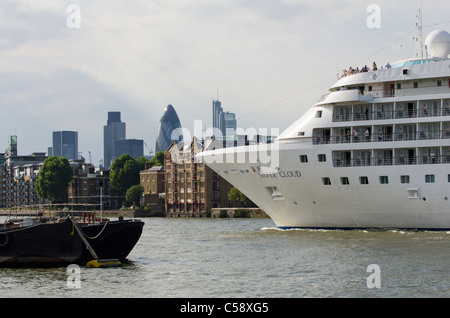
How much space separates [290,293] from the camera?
79.5ft

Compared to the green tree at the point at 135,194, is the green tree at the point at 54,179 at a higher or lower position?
higher

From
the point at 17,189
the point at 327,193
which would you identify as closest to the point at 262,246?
the point at 327,193

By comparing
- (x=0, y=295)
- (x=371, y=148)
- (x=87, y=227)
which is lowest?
(x=0, y=295)

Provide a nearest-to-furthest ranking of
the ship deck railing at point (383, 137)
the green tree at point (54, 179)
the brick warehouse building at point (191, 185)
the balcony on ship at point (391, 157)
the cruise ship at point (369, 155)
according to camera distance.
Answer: the cruise ship at point (369, 155) → the balcony on ship at point (391, 157) → the ship deck railing at point (383, 137) → the brick warehouse building at point (191, 185) → the green tree at point (54, 179)

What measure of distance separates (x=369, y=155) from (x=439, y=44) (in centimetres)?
908

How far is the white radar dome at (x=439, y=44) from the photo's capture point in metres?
45.8

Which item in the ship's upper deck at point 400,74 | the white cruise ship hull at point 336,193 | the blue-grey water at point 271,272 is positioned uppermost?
the ship's upper deck at point 400,74

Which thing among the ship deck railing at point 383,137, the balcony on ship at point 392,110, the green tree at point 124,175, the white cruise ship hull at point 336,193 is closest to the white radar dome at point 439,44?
the balcony on ship at point 392,110

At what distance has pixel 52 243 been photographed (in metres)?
30.9

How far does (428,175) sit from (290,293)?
1931 centimetres

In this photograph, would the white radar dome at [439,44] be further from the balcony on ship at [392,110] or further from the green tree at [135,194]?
the green tree at [135,194]

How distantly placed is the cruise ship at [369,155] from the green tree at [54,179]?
105 meters
